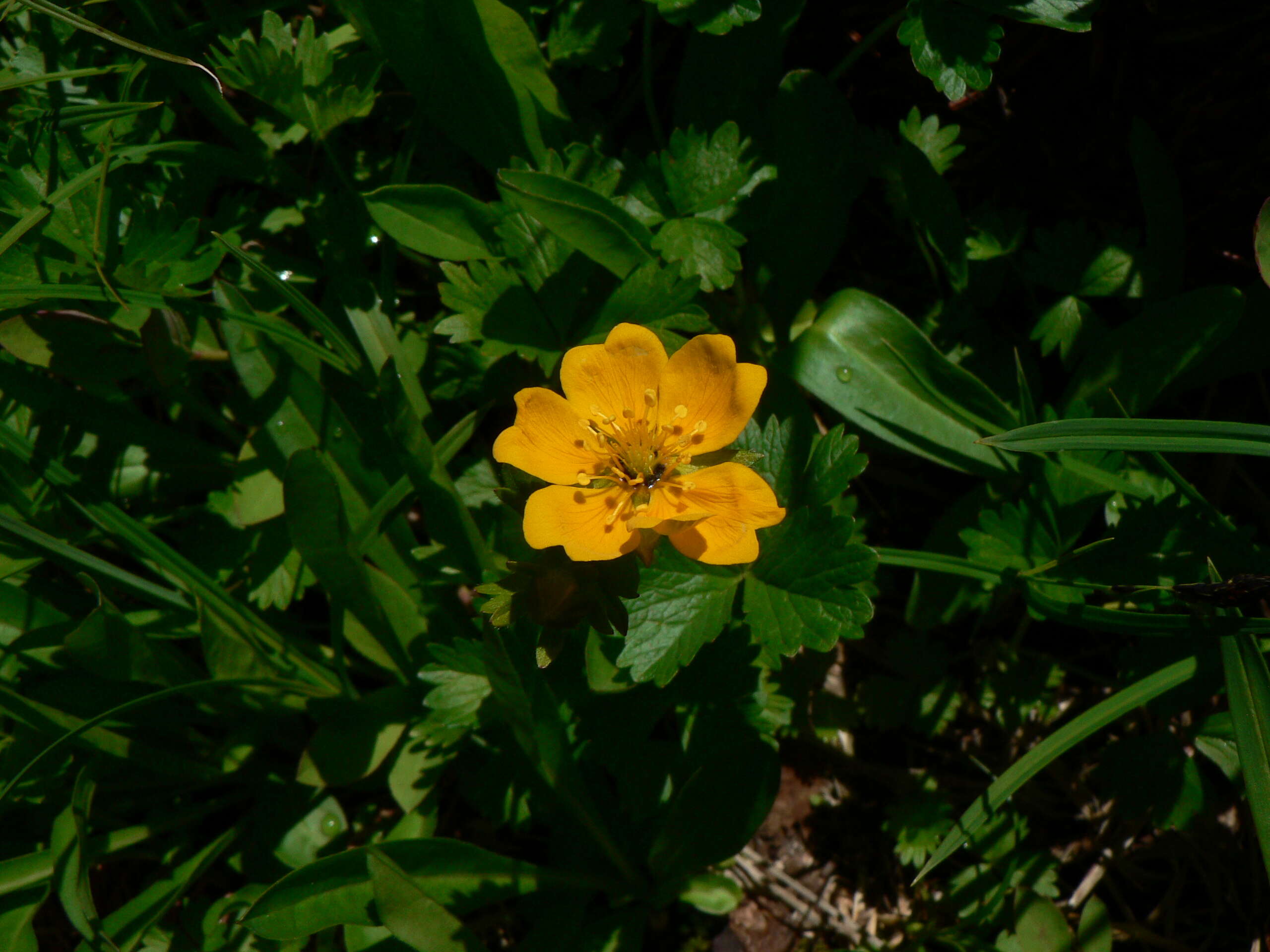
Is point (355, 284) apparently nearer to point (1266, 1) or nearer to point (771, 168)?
point (771, 168)

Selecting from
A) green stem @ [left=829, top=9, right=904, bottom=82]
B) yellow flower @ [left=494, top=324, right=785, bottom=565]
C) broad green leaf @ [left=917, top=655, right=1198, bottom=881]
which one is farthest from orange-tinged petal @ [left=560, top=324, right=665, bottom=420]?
broad green leaf @ [left=917, top=655, right=1198, bottom=881]

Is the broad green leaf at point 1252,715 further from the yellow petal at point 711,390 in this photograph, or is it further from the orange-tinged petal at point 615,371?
the orange-tinged petal at point 615,371

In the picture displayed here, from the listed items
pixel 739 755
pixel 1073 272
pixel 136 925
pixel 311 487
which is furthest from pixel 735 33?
pixel 136 925

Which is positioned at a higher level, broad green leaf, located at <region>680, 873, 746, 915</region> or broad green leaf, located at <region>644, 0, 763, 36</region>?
broad green leaf, located at <region>644, 0, 763, 36</region>

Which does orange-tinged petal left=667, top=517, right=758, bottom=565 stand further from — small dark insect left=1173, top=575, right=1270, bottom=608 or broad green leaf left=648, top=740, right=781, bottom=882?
small dark insect left=1173, top=575, right=1270, bottom=608

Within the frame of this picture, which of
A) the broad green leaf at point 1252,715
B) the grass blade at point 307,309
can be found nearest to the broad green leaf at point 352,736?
the grass blade at point 307,309

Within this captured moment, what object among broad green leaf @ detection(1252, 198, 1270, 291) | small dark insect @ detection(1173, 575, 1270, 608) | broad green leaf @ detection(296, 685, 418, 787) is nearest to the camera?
small dark insect @ detection(1173, 575, 1270, 608)
